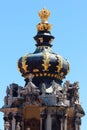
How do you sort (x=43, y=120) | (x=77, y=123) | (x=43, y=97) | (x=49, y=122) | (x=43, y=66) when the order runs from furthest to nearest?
1. (x=77, y=123)
2. (x=43, y=66)
3. (x=43, y=97)
4. (x=43, y=120)
5. (x=49, y=122)

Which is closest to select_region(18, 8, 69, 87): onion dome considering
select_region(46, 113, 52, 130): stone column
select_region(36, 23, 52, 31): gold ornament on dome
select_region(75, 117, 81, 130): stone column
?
select_region(36, 23, 52, 31): gold ornament on dome

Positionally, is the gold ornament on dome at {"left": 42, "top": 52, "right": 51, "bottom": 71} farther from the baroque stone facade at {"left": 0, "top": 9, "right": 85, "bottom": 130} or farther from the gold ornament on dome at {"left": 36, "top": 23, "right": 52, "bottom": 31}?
the gold ornament on dome at {"left": 36, "top": 23, "right": 52, "bottom": 31}

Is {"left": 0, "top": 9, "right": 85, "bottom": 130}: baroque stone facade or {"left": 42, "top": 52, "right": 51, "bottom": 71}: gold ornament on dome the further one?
{"left": 42, "top": 52, "right": 51, "bottom": 71}: gold ornament on dome

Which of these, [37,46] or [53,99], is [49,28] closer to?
[37,46]

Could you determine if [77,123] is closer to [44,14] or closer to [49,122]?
[49,122]

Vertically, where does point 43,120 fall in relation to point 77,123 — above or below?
below

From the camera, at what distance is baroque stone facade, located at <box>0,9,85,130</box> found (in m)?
65.8

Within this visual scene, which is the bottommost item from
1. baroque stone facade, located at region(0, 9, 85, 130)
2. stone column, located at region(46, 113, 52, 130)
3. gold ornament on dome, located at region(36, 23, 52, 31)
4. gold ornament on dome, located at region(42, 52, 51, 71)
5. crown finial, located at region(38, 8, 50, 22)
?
stone column, located at region(46, 113, 52, 130)

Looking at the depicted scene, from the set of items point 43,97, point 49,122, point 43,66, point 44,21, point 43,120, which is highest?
point 44,21

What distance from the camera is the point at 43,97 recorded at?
65875 millimetres

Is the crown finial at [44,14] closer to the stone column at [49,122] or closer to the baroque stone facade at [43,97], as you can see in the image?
the baroque stone facade at [43,97]

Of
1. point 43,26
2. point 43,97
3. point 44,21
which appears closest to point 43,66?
point 43,97

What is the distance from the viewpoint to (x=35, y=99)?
6581 cm

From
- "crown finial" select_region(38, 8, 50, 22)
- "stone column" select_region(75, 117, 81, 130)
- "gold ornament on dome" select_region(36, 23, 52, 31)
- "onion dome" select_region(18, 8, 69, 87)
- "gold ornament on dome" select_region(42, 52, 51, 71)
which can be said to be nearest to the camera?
"gold ornament on dome" select_region(42, 52, 51, 71)
